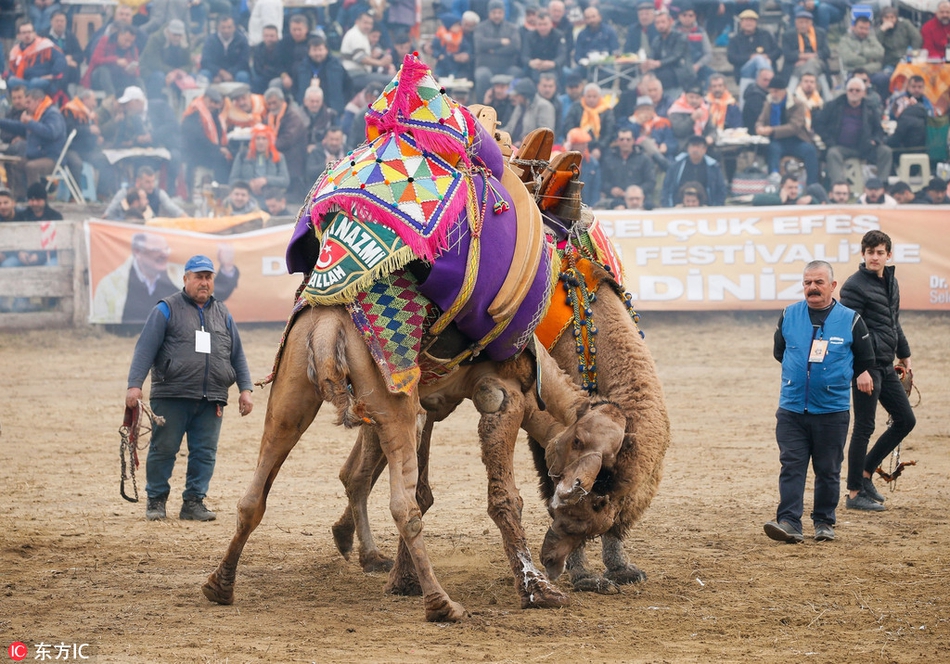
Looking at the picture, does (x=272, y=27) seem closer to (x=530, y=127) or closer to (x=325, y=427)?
(x=530, y=127)

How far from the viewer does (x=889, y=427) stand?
9172 millimetres

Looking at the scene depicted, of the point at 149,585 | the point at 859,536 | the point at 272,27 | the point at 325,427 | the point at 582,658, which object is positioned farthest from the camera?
the point at 272,27

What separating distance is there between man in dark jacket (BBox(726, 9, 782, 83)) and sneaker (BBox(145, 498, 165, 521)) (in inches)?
593

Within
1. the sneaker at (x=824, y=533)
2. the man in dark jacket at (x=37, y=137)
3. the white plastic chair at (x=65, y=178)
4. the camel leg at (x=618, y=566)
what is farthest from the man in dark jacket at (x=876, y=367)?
the man in dark jacket at (x=37, y=137)

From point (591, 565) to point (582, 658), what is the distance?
2251 mm

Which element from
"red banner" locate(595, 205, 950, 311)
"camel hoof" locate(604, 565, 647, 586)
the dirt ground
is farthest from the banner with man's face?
"camel hoof" locate(604, 565, 647, 586)

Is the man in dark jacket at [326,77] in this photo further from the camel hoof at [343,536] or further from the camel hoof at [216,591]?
the camel hoof at [216,591]

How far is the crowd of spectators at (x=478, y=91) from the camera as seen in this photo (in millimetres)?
19438

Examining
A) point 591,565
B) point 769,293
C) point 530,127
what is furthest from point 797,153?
point 591,565

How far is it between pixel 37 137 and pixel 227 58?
146 inches

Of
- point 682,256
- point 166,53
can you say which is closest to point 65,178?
point 166,53

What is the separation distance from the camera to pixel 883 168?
64.3 ft

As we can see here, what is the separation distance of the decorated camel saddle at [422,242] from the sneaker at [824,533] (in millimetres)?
2837

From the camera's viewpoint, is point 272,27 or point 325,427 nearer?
point 325,427
